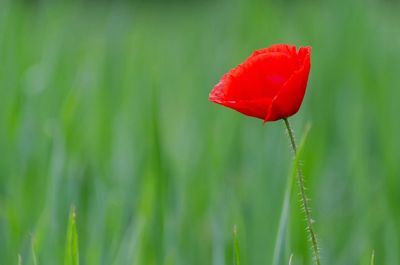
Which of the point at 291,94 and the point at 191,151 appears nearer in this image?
the point at 291,94

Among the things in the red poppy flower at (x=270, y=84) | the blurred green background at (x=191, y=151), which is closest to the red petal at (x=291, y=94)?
the red poppy flower at (x=270, y=84)

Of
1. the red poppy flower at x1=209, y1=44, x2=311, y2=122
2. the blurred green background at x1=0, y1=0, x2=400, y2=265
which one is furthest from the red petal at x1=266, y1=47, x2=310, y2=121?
the blurred green background at x1=0, y1=0, x2=400, y2=265

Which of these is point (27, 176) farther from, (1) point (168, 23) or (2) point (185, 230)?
(1) point (168, 23)

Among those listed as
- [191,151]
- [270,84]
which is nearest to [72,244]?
[270,84]

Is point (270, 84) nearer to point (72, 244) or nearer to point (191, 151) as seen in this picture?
point (72, 244)

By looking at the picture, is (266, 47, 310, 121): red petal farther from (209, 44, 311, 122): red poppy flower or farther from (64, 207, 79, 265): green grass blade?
(64, 207, 79, 265): green grass blade

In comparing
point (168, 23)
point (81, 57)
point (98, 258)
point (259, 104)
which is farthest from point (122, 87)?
point (168, 23)

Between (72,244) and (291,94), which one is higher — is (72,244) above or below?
below

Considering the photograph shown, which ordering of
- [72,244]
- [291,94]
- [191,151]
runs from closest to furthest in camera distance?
[291,94] < [72,244] < [191,151]
